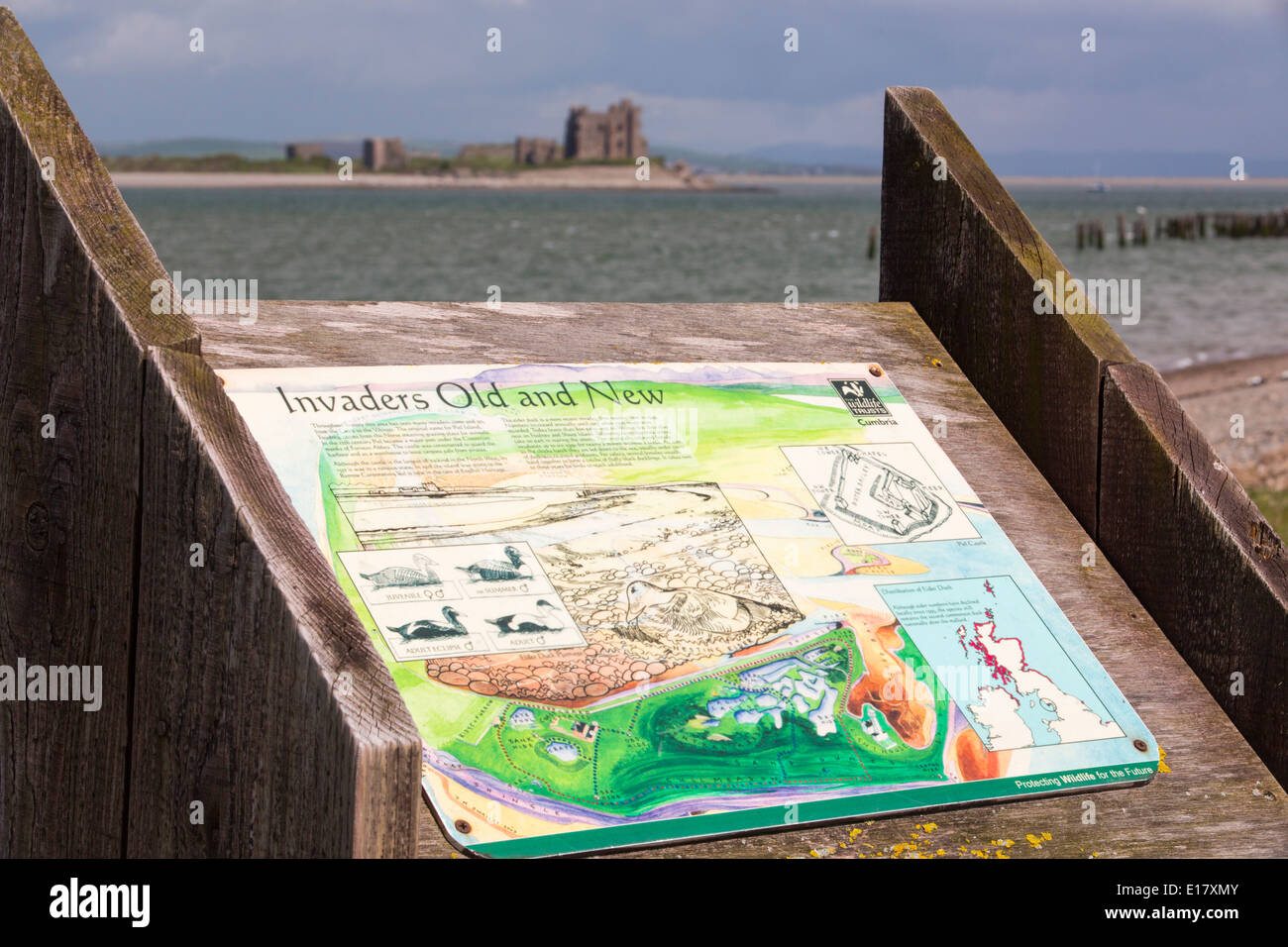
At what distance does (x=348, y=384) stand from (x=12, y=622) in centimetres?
61

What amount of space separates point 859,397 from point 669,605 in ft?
2.50

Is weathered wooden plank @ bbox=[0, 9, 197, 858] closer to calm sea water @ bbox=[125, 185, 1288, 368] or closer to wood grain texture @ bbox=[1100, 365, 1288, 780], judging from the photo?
wood grain texture @ bbox=[1100, 365, 1288, 780]

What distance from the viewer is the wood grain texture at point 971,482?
1786mm

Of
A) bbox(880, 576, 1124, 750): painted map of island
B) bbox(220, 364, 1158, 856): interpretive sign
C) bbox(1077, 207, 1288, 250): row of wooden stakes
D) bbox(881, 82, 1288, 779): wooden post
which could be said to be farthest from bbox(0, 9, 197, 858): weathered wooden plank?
bbox(1077, 207, 1288, 250): row of wooden stakes

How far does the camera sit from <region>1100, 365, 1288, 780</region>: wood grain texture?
2.17 m

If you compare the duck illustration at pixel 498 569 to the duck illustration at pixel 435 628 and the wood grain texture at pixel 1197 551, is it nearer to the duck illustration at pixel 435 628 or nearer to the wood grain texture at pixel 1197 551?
the duck illustration at pixel 435 628

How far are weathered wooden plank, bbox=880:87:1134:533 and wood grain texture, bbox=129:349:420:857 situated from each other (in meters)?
1.64

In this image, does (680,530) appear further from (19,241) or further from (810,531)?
(19,241)

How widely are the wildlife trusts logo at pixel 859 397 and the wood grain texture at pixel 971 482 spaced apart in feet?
0.31

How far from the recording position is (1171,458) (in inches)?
91.0

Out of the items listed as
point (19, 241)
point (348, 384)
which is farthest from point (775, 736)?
point (19, 241)

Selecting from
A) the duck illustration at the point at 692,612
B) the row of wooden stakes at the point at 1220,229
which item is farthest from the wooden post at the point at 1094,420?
the row of wooden stakes at the point at 1220,229

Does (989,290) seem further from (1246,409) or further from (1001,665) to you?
(1246,409)

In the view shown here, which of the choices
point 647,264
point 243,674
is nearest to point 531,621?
point 243,674
